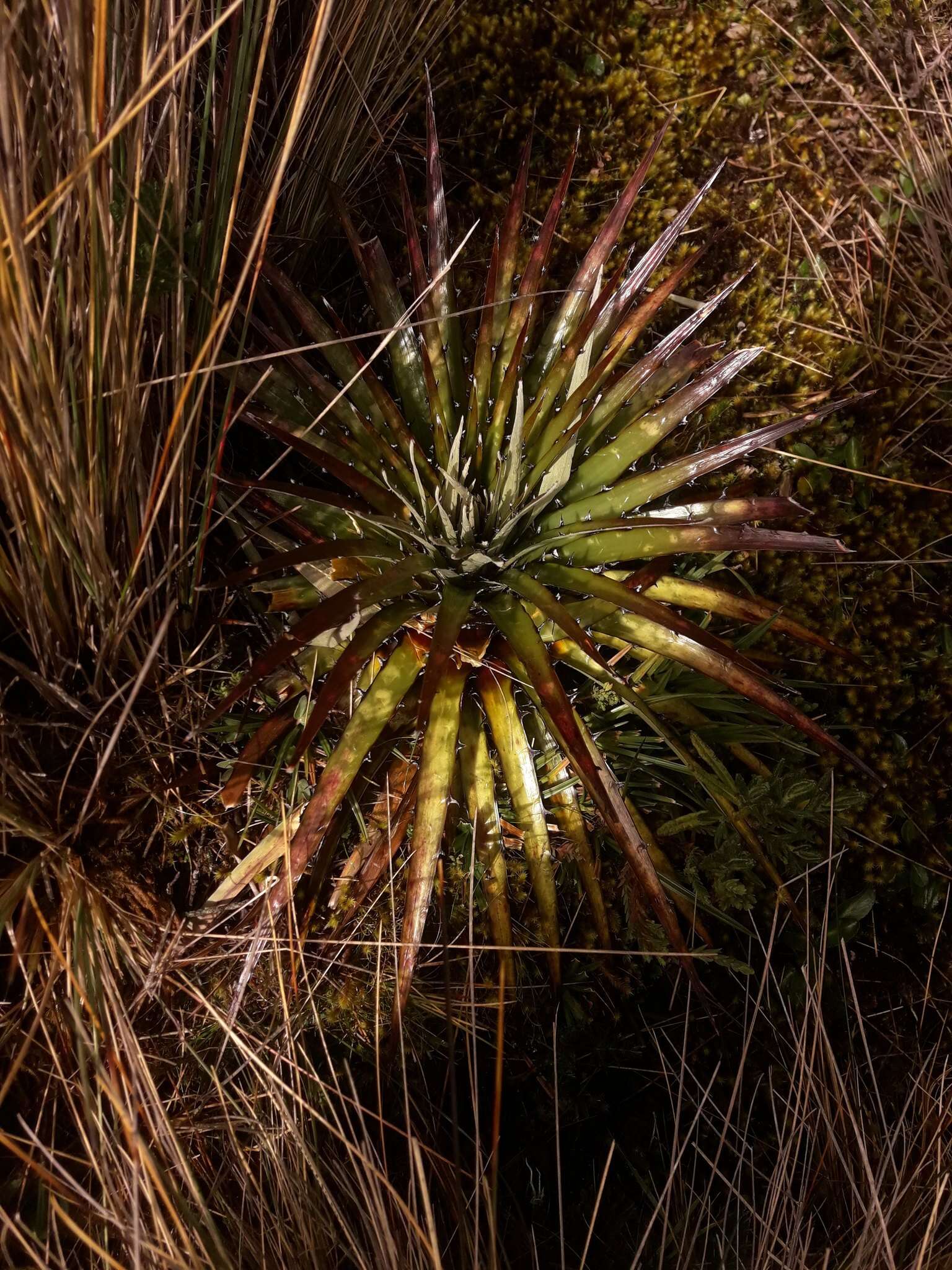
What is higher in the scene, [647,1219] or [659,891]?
[659,891]

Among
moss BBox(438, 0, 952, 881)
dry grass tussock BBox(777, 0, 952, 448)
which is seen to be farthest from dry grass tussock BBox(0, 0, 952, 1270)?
dry grass tussock BBox(777, 0, 952, 448)

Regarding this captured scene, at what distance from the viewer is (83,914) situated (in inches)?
60.9

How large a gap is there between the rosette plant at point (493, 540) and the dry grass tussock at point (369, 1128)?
0.98ft

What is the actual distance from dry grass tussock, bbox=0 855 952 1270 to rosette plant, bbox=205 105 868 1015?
298 millimetres

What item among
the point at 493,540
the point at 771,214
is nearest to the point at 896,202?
the point at 771,214

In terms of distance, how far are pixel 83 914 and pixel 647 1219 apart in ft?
4.39

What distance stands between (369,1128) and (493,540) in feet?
4.20

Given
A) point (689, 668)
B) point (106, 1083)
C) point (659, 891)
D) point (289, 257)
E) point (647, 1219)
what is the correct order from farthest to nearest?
point (289, 257)
point (689, 668)
point (647, 1219)
point (659, 891)
point (106, 1083)

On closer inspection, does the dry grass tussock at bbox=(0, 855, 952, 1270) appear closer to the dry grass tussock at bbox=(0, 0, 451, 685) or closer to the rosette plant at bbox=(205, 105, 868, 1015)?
the rosette plant at bbox=(205, 105, 868, 1015)

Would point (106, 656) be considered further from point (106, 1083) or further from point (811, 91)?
point (811, 91)

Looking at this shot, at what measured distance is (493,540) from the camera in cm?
164

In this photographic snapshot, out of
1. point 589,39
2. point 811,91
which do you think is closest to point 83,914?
point 589,39

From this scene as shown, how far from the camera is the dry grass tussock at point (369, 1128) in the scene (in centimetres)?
Result: 142

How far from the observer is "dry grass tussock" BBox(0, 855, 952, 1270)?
1.42 metres
